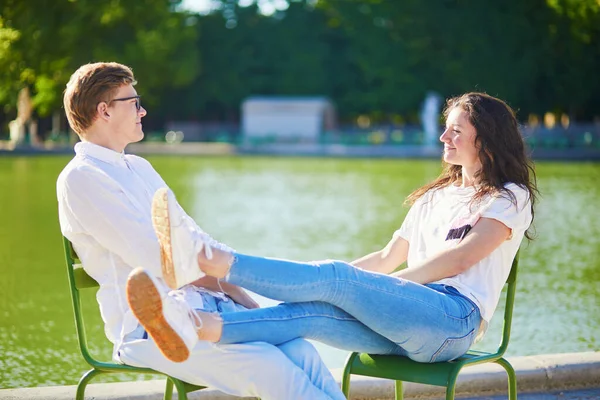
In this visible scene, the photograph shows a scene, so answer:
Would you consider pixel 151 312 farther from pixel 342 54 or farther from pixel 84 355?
pixel 342 54

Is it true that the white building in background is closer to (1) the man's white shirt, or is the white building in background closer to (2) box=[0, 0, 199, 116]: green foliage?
(2) box=[0, 0, 199, 116]: green foliage

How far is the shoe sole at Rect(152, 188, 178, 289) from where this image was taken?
2.42 metres

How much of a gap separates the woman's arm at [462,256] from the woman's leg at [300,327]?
0.84 feet

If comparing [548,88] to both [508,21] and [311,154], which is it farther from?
[311,154]

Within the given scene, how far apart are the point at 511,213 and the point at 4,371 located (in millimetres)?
3059

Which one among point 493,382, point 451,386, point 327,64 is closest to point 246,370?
point 451,386

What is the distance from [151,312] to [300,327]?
513 mm

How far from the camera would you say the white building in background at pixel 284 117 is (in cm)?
4025

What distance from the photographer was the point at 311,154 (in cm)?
3147

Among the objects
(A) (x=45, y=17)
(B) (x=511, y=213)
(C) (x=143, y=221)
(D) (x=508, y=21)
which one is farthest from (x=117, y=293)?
(D) (x=508, y=21)

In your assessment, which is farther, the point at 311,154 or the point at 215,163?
the point at 311,154

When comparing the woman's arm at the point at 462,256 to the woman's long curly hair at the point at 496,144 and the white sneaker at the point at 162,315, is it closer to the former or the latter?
the woman's long curly hair at the point at 496,144

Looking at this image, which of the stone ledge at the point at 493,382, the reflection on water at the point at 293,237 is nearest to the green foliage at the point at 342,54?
the reflection on water at the point at 293,237

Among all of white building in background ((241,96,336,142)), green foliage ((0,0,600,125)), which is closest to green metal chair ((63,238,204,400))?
green foliage ((0,0,600,125))
